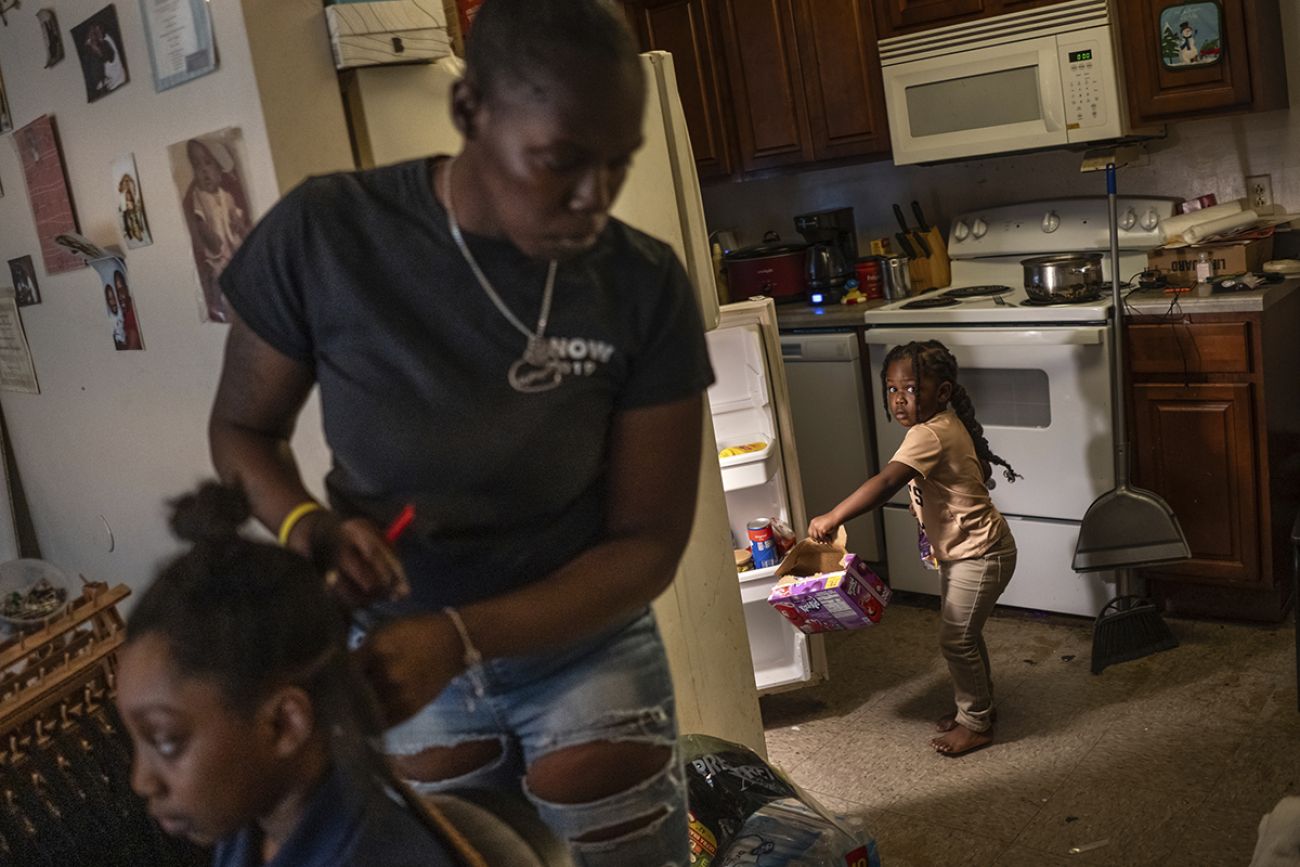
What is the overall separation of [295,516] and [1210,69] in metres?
2.47

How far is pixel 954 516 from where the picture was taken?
2299 mm

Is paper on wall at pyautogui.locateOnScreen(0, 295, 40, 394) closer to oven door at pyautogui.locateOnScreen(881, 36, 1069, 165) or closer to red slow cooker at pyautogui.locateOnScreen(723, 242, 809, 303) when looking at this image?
red slow cooker at pyautogui.locateOnScreen(723, 242, 809, 303)

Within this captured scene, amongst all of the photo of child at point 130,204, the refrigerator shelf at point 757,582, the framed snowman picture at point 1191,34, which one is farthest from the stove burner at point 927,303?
the photo of child at point 130,204

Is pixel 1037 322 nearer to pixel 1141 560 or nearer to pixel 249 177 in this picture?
pixel 1141 560

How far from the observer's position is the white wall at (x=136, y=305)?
2.34 feet

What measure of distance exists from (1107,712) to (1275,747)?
1.02 feet

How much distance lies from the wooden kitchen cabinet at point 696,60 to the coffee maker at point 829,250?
0.27m

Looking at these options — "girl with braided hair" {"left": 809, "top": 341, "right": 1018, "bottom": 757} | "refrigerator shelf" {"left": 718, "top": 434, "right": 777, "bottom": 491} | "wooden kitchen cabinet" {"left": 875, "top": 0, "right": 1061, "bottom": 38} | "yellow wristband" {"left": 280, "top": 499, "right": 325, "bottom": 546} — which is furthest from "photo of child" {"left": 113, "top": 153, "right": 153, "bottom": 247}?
"wooden kitchen cabinet" {"left": 875, "top": 0, "right": 1061, "bottom": 38}

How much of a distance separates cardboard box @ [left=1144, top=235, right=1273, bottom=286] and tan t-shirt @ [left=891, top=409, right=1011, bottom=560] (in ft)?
2.27

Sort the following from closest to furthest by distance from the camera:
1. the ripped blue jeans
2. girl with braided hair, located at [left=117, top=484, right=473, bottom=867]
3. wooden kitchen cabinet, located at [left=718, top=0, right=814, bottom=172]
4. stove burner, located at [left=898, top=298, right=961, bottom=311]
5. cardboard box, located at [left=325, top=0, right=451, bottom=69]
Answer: girl with braided hair, located at [left=117, top=484, right=473, bottom=867] → the ripped blue jeans → cardboard box, located at [left=325, top=0, right=451, bottom=69] → stove burner, located at [left=898, top=298, right=961, bottom=311] → wooden kitchen cabinet, located at [left=718, top=0, right=814, bottom=172]

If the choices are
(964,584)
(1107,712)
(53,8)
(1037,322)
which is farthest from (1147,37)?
(53,8)

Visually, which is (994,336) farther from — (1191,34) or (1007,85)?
(1191,34)

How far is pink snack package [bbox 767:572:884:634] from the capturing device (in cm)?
167

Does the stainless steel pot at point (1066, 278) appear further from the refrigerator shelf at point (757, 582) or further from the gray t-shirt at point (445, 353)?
the gray t-shirt at point (445, 353)
